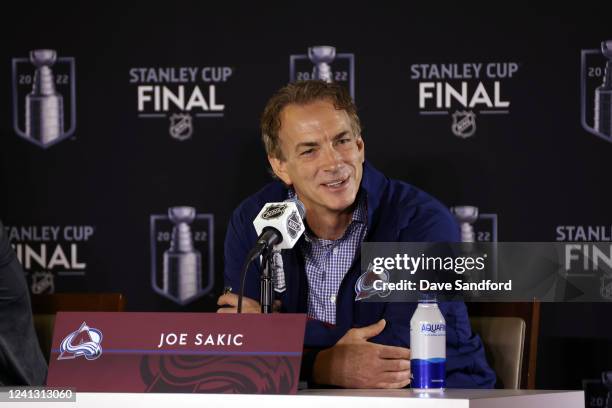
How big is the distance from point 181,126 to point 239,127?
236mm

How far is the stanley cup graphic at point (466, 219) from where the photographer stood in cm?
367

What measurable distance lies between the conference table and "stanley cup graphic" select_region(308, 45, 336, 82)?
6.38 ft

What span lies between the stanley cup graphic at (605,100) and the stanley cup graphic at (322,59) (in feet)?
3.29

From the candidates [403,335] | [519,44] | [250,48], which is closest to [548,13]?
[519,44]

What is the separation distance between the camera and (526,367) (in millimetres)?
3188

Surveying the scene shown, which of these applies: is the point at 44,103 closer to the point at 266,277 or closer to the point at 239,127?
the point at 239,127

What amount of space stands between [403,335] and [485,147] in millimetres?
1156

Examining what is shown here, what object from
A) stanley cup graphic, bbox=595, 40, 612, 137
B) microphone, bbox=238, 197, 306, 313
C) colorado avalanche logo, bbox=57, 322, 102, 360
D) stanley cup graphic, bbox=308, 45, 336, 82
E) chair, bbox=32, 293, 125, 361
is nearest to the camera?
colorado avalanche logo, bbox=57, 322, 102, 360

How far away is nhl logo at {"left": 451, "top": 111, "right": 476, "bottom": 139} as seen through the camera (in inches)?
145

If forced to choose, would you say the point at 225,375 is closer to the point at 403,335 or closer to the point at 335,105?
the point at 403,335

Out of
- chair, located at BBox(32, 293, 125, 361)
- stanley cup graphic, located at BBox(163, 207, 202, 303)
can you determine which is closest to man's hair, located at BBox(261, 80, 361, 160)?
stanley cup graphic, located at BBox(163, 207, 202, 303)

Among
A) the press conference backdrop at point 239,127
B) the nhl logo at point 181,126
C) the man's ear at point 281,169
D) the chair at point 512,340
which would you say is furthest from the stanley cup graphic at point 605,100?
the nhl logo at point 181,126

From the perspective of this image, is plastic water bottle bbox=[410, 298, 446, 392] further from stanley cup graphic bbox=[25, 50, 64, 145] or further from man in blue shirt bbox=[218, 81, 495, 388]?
stanley cup graphic bbox=[25, 50, 64, 145]

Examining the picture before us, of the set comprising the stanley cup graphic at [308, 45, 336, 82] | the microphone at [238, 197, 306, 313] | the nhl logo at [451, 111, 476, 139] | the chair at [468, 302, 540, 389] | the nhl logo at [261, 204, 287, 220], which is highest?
the stanley cup graphic at [308, 45, 336, 82]
